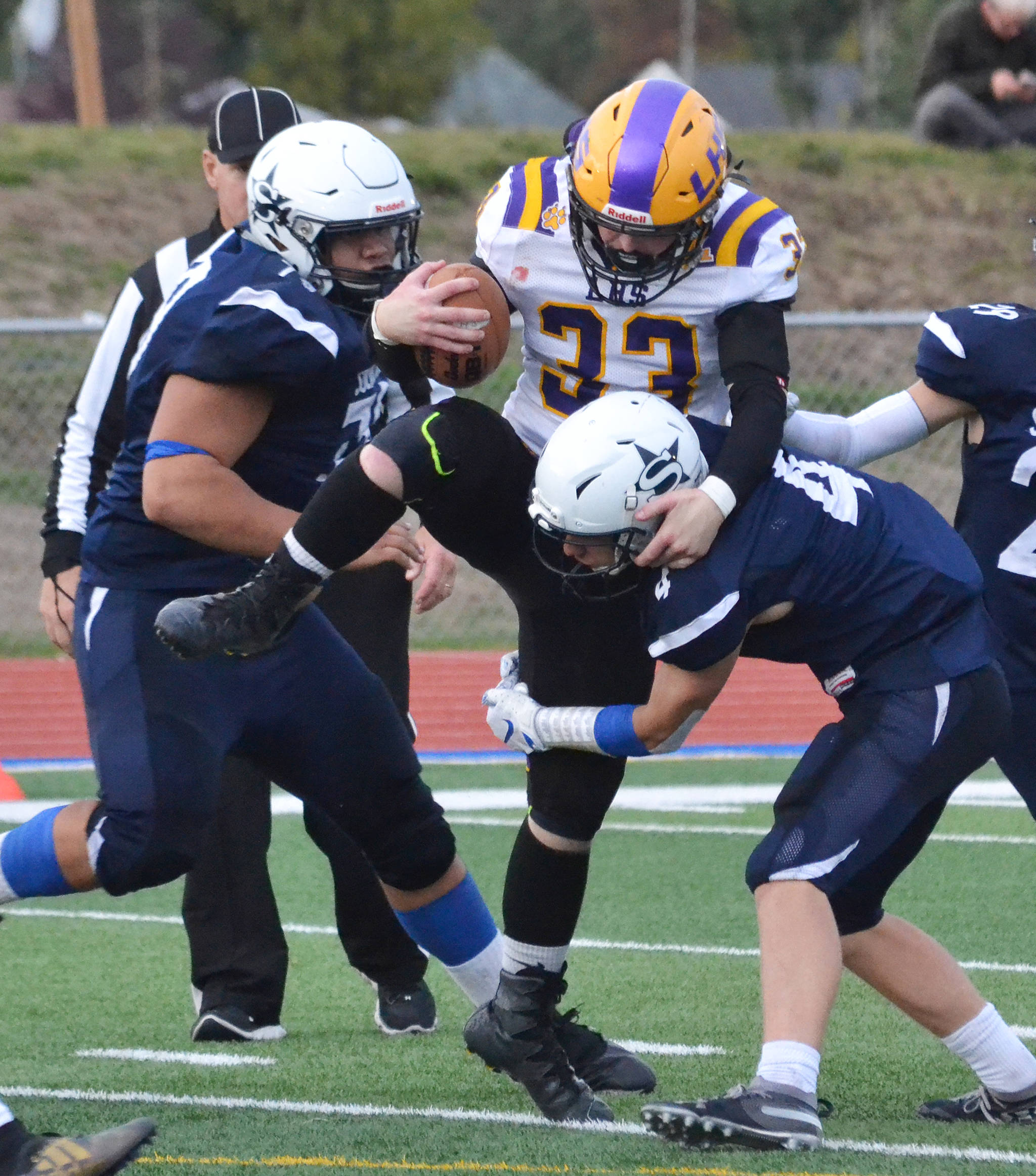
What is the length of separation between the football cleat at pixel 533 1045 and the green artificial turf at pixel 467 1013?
0.07 m

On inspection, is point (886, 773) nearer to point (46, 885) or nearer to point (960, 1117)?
point (960, 1117)

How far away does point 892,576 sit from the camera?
10.7 ft

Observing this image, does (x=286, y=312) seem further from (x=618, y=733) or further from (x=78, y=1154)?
(x=78, y=1154)

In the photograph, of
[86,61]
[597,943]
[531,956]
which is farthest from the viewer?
[86,61]

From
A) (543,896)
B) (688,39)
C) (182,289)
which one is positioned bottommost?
(688,39)

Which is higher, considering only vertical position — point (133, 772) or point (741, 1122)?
point (133, 772)

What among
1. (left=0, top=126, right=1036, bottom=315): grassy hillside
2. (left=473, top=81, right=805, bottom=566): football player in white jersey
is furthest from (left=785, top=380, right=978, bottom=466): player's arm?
(left=0, top=126, right=1036, bottom=315): grassy hillside

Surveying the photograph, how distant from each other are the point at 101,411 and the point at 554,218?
4.60 feet

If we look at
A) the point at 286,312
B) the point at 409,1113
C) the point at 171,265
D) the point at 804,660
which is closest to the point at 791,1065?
the point at 804,660

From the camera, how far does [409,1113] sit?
3.58m

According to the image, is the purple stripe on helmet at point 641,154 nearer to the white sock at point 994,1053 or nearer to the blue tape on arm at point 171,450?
the blue tape on arm at point 171,450

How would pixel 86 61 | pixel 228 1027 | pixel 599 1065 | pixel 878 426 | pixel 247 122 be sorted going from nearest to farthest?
pixel 599 1065 < pixel 878 426 < pixel 228 1027 < pixel 247 122 < pixel 86 61

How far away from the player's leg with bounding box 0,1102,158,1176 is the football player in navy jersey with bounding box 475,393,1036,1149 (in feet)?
2.77

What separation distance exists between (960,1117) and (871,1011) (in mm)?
916
